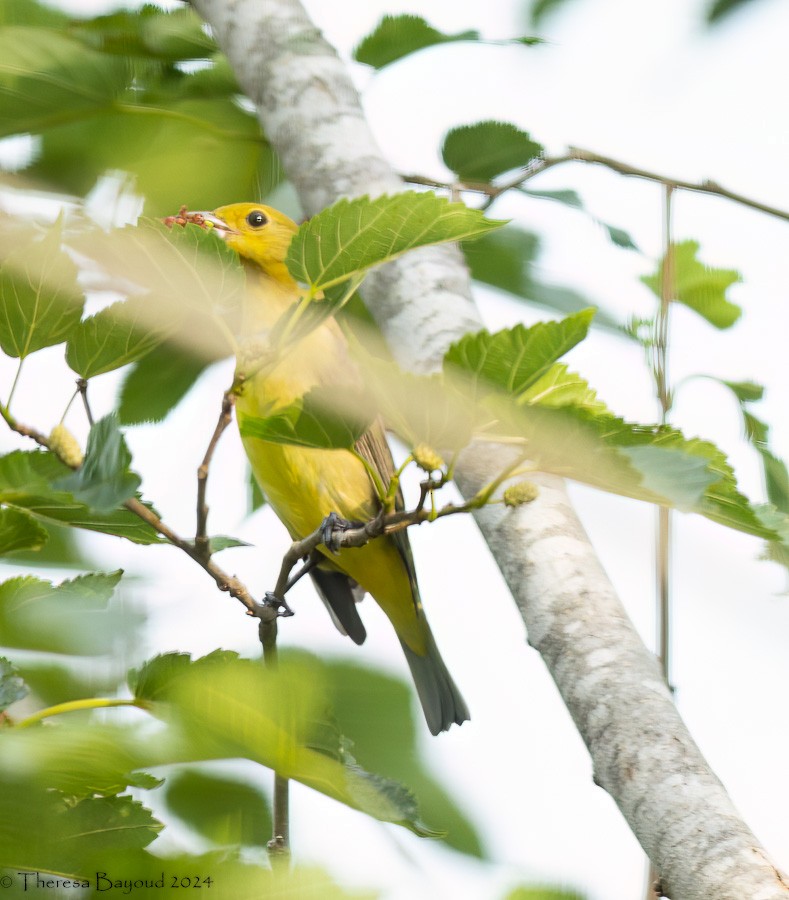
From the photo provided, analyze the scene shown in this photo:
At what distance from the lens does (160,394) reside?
2338 mm

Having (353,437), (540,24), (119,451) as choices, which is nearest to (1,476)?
(119,451)

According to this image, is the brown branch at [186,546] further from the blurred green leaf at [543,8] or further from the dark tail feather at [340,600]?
the dark tail feather at [340,600]

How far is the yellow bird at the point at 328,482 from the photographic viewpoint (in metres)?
2.91

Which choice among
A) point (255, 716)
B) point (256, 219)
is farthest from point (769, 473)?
point (256, 219)

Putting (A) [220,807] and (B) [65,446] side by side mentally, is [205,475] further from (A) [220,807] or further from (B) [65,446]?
(A) [220,807]

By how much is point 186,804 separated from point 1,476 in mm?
412

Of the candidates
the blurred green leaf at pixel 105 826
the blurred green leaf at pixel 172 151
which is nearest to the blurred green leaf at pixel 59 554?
the blurred green leaf at pixel 105 826

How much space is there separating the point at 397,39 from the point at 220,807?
2262 millimetres

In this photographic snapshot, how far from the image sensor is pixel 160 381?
2.34 m

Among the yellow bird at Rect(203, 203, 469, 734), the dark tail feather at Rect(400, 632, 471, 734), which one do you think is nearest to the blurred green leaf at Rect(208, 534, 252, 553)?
the yellow bird at Rect(203, 203, 469, 734)

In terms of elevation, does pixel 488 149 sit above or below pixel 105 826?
above

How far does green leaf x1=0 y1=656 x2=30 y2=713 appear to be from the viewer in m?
0.97

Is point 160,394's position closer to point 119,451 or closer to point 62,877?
point 119,451

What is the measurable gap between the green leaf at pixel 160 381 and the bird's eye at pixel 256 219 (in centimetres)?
79
